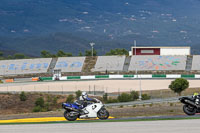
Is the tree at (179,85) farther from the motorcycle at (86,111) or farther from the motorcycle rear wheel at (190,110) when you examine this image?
the motorcycle at (86,111)

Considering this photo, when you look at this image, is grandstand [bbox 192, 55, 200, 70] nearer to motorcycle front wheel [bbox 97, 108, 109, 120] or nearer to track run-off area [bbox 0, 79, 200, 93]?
track run-off area [bbox 0, 79, 200, 93]

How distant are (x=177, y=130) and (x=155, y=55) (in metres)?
82.8

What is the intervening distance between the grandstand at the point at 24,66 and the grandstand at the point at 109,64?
12992 mm

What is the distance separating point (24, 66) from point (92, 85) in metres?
28.1

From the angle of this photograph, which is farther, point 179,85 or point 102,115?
point 179,85

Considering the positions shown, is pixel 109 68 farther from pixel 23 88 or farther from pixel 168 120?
pixel 168 120

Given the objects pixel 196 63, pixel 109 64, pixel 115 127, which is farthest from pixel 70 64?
pixel 115 127

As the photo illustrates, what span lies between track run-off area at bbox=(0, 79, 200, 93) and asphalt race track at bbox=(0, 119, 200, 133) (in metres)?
45.9

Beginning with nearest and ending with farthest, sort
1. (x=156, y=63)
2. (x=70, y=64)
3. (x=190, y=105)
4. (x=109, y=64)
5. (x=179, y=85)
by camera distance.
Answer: (x=190, y=105) < (x=179, y=85) < (x=156, y=63) < (x=109, y=64) < (x=70, y=64)

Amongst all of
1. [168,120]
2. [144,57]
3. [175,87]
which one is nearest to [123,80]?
[144,57]

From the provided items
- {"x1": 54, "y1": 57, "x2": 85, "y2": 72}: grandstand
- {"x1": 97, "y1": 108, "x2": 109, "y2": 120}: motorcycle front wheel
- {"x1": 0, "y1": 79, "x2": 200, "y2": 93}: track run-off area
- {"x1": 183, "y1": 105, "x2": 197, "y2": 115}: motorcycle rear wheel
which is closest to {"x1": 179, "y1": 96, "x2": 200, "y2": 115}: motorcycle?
{"x1": 183, "y1": 105, "x2": 197, "y2": 115}: motorcycle rear wheel

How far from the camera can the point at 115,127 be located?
21.5 meters

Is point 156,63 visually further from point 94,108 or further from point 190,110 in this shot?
point 94,108

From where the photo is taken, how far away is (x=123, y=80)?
281 ft
